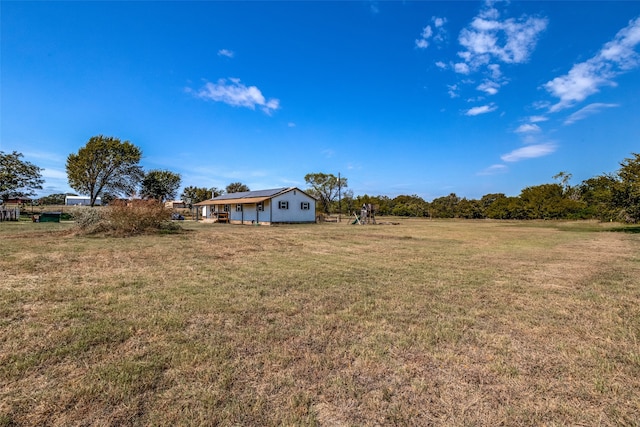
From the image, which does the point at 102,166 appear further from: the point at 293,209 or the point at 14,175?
the point at 293,209

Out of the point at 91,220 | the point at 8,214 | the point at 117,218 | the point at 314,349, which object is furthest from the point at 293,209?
the point at 314,349

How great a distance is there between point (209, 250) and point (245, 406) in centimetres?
804

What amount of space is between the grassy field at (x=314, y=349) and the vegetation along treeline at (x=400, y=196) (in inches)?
743

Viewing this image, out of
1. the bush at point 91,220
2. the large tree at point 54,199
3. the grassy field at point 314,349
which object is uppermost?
the large tree at point 54,199

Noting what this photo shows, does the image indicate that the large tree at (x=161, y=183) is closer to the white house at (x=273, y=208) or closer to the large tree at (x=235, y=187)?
the large tree at (x=235, y=187)

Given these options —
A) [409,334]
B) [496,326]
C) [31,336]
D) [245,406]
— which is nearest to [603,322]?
[496,326]

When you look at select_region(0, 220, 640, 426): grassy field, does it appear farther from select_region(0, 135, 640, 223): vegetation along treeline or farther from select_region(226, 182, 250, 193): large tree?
select_region(226, 182, 250, 193): large tree

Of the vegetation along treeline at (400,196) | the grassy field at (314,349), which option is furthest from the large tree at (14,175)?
the grassy field at (314,349)

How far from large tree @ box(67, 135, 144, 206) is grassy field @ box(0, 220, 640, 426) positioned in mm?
41580

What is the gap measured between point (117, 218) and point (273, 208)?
15.0 m

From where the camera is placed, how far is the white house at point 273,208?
27688 mm

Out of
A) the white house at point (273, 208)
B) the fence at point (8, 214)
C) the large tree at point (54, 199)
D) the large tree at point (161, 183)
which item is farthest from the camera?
the large tree at point (54, 199)

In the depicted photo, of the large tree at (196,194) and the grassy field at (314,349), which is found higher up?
the large tree at (196,194)

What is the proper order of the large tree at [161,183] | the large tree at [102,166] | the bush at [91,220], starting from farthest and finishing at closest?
the large tree at [161,183] → the large tree at [102,166] → the bush at [91,220]
